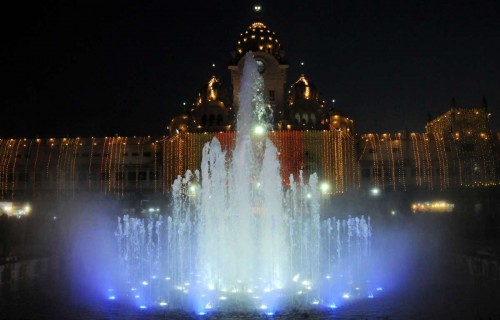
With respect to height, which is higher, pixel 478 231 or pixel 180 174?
pixel 180 174

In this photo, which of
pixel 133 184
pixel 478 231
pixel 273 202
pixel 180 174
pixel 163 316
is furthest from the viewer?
pixel 133 184

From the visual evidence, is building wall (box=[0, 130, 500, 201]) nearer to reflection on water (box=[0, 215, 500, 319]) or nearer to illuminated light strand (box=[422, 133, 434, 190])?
illuminated light strand (box=[422, 133, 434, 190])

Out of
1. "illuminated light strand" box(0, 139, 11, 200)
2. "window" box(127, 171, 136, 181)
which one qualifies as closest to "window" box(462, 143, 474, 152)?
"window" box(127, 171, 136, 181)

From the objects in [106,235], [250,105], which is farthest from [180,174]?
[106,235]

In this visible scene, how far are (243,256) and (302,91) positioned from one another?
121 feet

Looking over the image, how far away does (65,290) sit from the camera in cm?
2661

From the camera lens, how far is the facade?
5803 centimetres

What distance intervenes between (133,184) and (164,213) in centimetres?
1431

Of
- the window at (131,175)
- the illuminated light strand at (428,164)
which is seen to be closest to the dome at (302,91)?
the illuminated light strand at (428,164)

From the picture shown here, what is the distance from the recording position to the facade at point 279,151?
58.0 meters

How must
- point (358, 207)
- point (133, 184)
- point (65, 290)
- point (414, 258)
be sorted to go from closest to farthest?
point (65, 290)
point (414, 258)
point (358, 207)
point (133, 184)

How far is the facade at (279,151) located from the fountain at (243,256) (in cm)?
1116

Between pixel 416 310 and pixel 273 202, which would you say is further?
pixel 273 202

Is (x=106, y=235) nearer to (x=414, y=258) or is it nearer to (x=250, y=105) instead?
(x=414, y=258)
